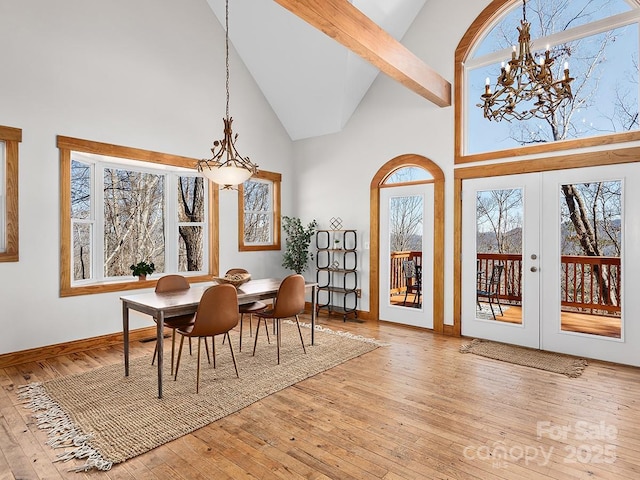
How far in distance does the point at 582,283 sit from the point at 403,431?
2.74 m

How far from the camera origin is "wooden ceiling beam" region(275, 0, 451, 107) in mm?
2973

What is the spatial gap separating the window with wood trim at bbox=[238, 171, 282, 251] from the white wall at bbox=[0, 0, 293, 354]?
0.34 m

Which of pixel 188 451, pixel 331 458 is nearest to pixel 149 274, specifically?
pixel 188 451

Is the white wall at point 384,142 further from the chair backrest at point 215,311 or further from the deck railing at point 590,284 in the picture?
the chair backrest at point 215,311

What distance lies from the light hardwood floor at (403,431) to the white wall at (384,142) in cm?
181

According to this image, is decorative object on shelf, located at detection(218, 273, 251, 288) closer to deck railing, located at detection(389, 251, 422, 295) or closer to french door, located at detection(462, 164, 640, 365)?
deck railing, located at detection(389, 251, 422, 295)

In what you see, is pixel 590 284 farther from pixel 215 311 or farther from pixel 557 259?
pixel 215 311

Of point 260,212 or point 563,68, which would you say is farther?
point 260,212

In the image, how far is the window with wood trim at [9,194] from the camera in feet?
12.0

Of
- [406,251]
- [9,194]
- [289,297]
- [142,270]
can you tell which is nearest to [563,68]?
[406,251]

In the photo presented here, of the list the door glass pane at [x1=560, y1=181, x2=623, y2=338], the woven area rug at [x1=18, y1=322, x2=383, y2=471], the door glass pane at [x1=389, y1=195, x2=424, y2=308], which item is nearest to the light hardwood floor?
the woven area rug at [x1=18, y1=322, x2=383, y2=471]

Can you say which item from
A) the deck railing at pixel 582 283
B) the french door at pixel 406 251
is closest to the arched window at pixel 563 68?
the french door at pixel 406 251

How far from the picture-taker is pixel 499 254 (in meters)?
4.53

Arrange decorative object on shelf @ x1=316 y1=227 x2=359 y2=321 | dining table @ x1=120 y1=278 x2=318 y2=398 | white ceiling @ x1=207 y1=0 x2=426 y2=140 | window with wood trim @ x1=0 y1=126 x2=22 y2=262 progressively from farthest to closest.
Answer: decorative object on shelf @ x1=316 y1=227 x2=359 y2=321, white ceiling @ x1=207 y1=0 x2=426 y2=140, window with wood trim @ x1=0 y1=126 x2=22 y2=262, dining table @ x1=120 y1=278 x2=318 y2=398
